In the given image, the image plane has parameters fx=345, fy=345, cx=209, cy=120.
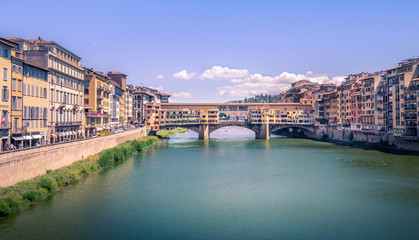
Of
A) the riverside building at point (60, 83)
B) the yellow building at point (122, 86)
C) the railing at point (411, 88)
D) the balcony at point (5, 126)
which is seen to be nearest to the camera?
the balcony at point (5, 126)

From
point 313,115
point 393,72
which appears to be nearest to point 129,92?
point 313,115

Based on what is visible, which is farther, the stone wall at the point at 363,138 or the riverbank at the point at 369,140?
the riverbank at the point at 369,140

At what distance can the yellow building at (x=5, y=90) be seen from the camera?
31.6 meters

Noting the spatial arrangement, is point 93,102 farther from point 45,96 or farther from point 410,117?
point 410,117

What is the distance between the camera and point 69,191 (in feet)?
101

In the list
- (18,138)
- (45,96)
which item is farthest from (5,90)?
(45,96)

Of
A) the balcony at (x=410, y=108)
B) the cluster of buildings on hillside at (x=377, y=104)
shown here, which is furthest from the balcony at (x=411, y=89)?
the balcony at (x=410, y=108)

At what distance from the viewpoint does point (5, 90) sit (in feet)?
106

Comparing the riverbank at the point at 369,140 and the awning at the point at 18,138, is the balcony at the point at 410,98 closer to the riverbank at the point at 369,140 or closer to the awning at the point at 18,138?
the riverbank at the point at 369,140

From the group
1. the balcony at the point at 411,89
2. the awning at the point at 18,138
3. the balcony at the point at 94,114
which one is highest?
the balcony at the point at 411,89

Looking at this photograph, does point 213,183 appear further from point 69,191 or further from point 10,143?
point 10,143

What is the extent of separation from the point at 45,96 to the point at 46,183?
16.6 m

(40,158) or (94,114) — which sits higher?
(94,114)

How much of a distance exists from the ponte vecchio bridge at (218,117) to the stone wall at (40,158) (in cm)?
5027
